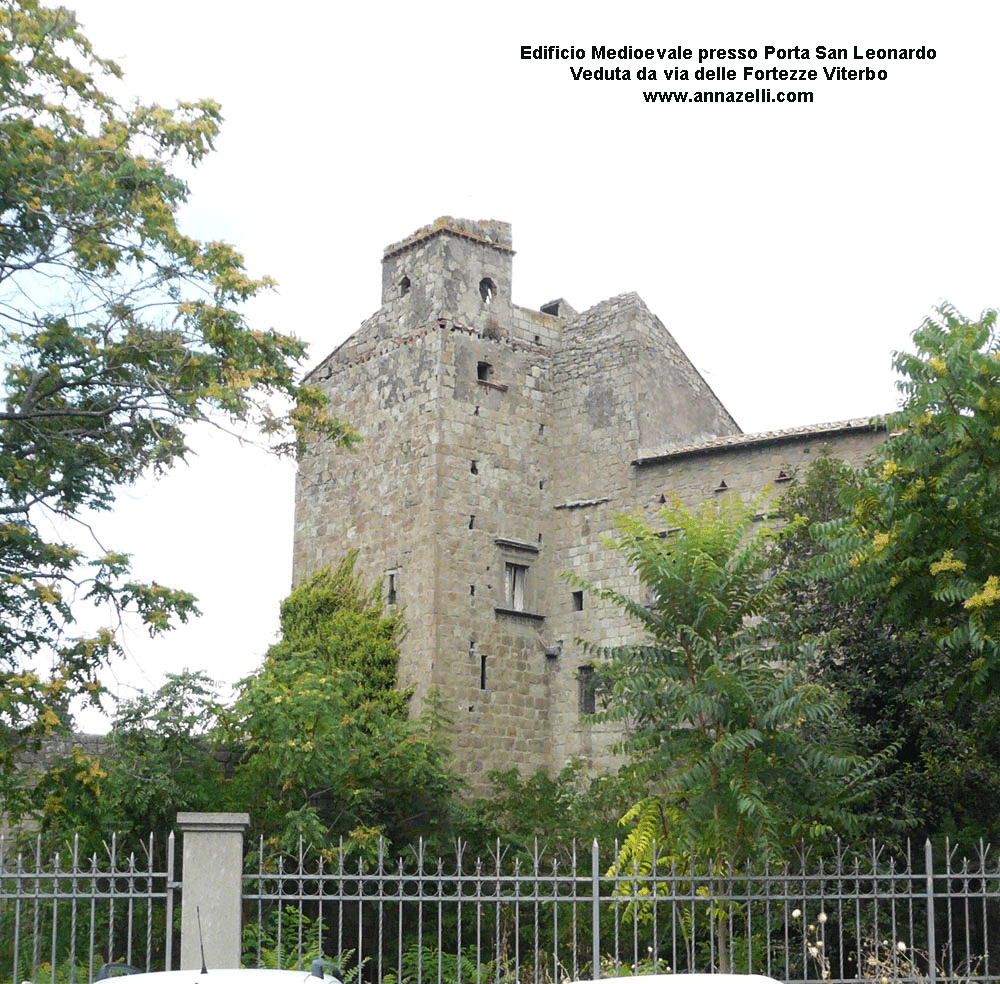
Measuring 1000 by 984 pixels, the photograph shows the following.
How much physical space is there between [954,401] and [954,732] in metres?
5.69

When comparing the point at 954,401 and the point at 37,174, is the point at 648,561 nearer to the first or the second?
the point at 954,401

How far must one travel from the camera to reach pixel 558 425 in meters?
28.3

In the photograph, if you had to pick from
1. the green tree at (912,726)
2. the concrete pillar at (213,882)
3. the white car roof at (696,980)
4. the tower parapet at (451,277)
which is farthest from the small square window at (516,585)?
the white car roof at (696,980)

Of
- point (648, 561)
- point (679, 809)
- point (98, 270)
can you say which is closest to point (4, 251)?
point (98, 270)

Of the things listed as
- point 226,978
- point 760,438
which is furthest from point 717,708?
point 760,438

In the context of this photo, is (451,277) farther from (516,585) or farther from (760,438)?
(760,438)

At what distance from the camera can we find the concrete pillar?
391 inches

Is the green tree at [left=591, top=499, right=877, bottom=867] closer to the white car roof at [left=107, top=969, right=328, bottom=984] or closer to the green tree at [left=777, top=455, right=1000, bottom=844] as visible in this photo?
the green tree at [left=777, top=455, right=1000, bottom=844]

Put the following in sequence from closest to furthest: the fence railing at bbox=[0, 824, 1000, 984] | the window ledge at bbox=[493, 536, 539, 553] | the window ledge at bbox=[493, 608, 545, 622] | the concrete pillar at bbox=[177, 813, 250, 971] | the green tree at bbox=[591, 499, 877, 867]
Result: 1. the concrete pillar at bbox=[177, 813, 250, 971]
2. the green tree at bbox=[591, 499, 877, 867]
3. the fence railing at bbox=[0, 824, 1000, 984]
4. the window ledge at bbox=[493, 608, 545, 622]
5. the window ledge at bbox=[493, 536, 539, 553]

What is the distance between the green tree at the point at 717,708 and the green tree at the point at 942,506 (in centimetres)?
97

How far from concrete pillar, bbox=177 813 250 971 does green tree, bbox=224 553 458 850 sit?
27.5ft

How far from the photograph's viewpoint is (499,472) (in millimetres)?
27359

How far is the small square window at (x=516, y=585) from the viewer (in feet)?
89.2

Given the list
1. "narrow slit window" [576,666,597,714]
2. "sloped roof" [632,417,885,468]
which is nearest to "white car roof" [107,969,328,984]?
"sloped roof" [632,417,885,468]
